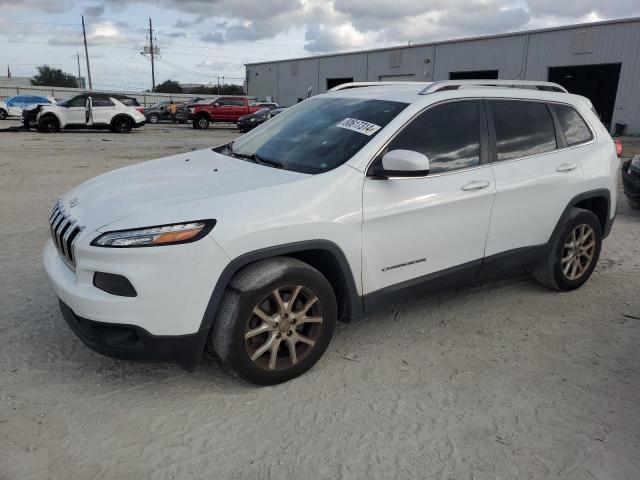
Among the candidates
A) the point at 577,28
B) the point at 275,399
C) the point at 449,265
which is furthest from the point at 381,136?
the point at 577,28

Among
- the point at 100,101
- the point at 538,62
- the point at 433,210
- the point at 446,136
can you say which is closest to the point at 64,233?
the point at 433,210

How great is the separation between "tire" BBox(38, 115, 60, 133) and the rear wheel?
2207 millimetres

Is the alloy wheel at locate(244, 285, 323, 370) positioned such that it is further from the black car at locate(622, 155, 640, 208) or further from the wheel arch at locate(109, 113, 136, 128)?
the wheel arch at locate(109, 113, 136, 128)

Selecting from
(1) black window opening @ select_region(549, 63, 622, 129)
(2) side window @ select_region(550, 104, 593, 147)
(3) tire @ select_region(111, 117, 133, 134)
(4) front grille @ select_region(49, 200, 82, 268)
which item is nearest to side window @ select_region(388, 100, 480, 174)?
(2) side window @ select_region(550, 104, 593, 147)

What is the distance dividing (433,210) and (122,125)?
22001mm

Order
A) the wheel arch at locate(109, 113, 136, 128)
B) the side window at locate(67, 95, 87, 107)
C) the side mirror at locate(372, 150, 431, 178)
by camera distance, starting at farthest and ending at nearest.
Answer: the wheel arch at locate(109, 113, 136, 128), the side window at locate(67, 95, 87, 107), the side mirror at locate(372, 150, 431, 178)

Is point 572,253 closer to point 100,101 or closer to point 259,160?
point 259,160

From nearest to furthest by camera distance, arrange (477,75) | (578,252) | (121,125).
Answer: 1. (578,252)
2. (121,125)
3. (477,75)

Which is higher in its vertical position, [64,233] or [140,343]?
[64,233]

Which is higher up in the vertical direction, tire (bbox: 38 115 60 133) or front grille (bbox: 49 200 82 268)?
front grille (bbox: 49 200 82 268)

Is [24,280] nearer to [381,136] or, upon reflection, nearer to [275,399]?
[275,399]

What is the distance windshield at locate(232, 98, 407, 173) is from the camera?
328 cm

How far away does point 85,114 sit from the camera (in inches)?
856

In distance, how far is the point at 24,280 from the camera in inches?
179
